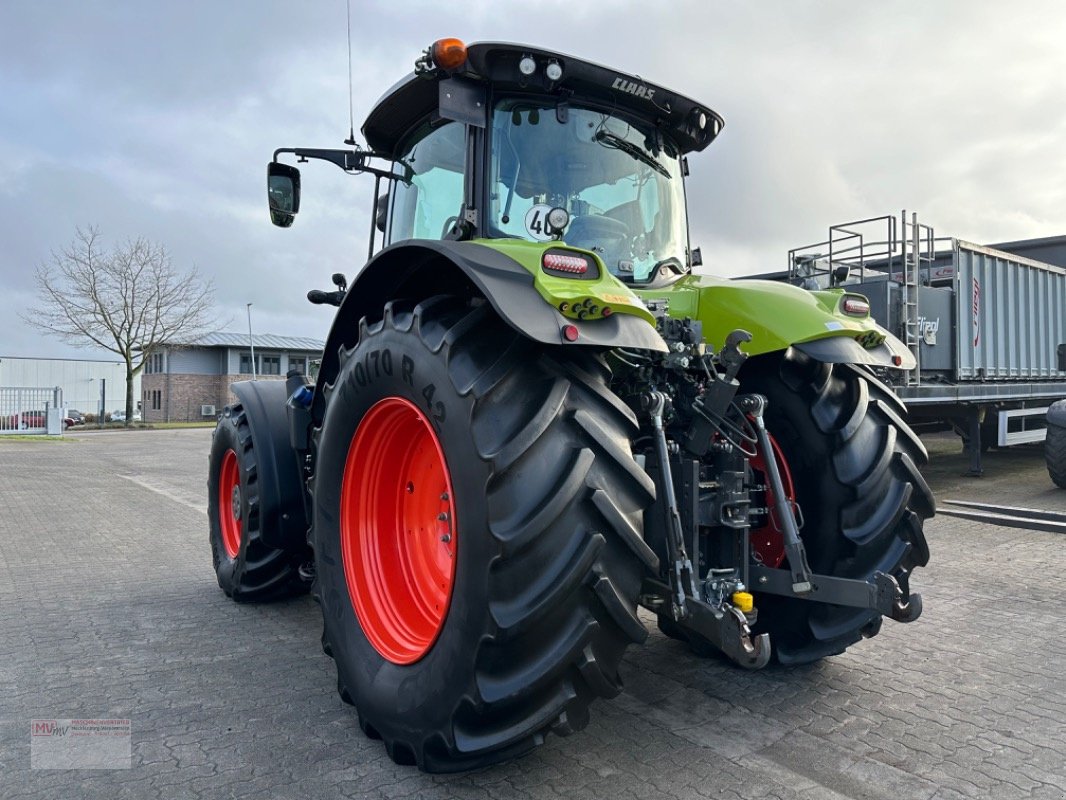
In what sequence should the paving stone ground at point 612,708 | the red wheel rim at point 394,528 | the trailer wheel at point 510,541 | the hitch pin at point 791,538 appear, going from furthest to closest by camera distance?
the red wheel rim at point 394,528 → the hitch pin at point 791,538 → the paving stone ground at point 612,708 → the trailer wheel at point 510,541

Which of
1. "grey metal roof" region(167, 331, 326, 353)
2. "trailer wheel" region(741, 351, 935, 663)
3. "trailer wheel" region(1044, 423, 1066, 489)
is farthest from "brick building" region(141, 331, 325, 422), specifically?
"trailer wheel" region(741, 351, 935, 663)

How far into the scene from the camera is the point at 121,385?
48.9 m

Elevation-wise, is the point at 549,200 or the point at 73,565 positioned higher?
the point at 549,200

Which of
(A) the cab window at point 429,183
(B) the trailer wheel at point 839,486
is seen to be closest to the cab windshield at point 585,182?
(A) the cab window at point 429,183

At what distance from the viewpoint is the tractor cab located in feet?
9.93

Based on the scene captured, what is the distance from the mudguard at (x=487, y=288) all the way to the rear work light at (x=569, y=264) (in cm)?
7

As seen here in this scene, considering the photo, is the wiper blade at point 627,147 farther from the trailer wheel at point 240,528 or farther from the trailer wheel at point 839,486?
the trailer wheel at point 240,528

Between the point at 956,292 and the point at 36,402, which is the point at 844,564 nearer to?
the point at 956,292

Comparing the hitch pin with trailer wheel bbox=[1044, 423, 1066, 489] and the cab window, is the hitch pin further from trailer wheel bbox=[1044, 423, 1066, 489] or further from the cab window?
trailer wheel bbox=[1044, 423, 1066, 489]

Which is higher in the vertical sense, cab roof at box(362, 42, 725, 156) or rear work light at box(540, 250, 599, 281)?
cab roof at box(362, 42, 725, 156)

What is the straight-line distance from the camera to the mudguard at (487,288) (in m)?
2.15

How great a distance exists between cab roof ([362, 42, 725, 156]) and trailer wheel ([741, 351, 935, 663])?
4.11 ft

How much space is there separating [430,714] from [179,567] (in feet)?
13.2

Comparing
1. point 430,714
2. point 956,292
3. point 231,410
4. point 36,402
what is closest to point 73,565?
point 231,410
